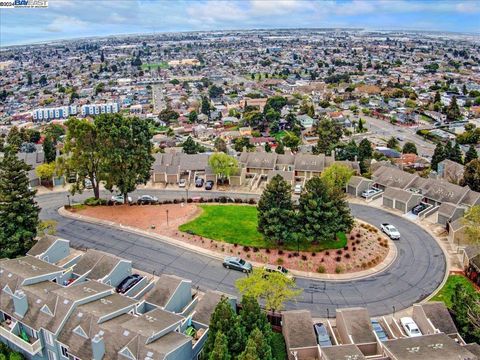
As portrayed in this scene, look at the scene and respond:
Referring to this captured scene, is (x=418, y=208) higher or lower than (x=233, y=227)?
higher

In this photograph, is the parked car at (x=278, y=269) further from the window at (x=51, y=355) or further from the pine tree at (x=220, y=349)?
the window at (x=51, y=355)

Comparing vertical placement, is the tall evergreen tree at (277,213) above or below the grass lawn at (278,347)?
above

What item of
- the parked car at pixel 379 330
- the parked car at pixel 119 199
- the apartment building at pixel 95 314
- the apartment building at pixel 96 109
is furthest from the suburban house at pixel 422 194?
the apartment building at pixel 96 109

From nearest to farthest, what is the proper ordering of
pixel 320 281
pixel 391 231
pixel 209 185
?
1. pixel 320 281
2. pixel 391 231
3. pixel 209 185

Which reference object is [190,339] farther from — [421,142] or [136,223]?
[421,142]

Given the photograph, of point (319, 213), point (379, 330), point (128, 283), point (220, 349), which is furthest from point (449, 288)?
point (128, 283)

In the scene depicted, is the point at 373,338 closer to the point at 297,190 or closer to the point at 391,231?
the point at 391,231

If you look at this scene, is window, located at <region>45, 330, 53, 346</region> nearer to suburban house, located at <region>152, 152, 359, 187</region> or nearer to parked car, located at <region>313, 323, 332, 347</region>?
parked car, located at <region>313, 323, 332, 347</region>

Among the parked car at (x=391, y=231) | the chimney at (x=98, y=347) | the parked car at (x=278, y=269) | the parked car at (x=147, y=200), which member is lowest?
the parked car at (x=278, y=269)
